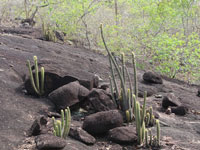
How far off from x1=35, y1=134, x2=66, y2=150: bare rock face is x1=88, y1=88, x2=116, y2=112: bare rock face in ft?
4.40

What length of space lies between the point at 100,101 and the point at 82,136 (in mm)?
927

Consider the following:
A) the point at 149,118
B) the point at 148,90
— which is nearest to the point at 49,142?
the point at 149,118

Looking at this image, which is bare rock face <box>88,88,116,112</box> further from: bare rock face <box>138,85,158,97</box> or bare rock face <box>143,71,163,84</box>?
bare rock face <box>143,71,163,84</box>

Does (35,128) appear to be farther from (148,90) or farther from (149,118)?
(148,90)

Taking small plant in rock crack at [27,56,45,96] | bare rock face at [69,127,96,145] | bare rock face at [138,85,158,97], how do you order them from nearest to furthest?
bare rock face at [69,127,96,145]
small plant in rock crack at [27,56,45,96]
bare rock face at [138,85,158,97]

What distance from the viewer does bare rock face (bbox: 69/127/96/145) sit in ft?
10.6

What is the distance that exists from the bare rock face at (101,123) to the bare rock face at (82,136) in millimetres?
166

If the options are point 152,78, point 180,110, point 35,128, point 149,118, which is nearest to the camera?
point 35,128

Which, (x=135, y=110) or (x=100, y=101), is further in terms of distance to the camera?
(x=100, y=101)

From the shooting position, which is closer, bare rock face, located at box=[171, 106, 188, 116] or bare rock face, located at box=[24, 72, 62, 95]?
bare rock face, located at box=[24, 72, 62, 95]

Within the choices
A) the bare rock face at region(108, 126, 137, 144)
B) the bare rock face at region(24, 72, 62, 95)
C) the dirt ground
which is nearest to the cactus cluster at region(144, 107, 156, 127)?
the dirt ground

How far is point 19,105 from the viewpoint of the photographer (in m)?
3.95

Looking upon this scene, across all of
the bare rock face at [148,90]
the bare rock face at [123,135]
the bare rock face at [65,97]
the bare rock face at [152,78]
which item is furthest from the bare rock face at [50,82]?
the bare rock face at [152,78]

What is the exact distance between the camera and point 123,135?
3338 millimetres
